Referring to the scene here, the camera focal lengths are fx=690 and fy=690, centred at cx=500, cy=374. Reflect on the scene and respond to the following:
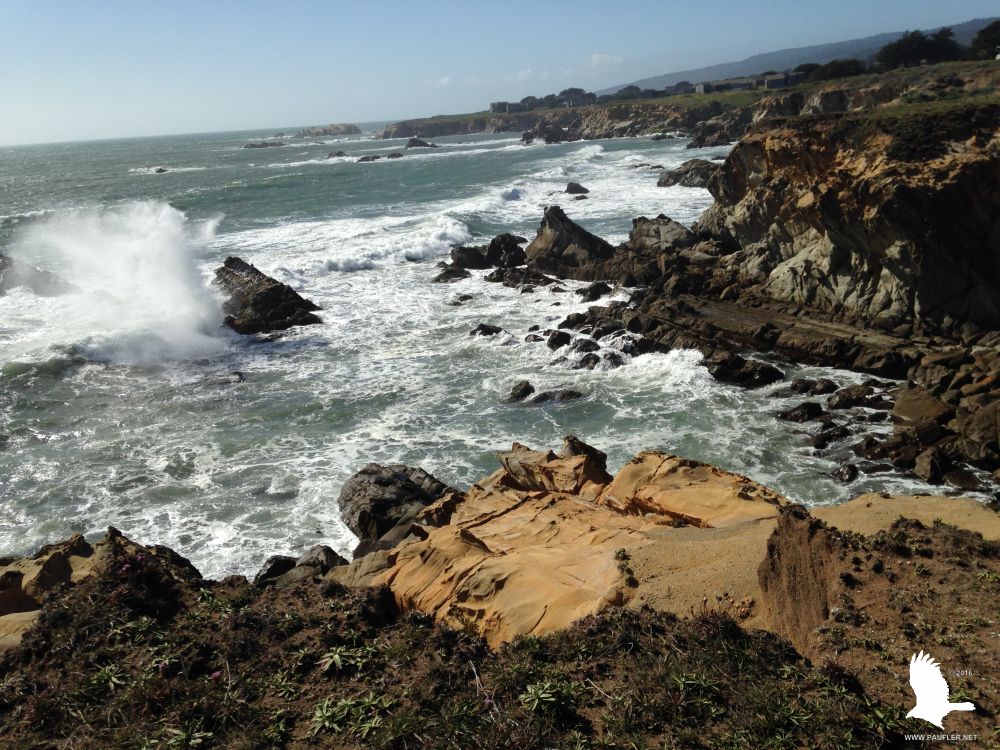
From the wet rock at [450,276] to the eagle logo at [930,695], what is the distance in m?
30.5

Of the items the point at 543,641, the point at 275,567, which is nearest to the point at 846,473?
the point at 543,641

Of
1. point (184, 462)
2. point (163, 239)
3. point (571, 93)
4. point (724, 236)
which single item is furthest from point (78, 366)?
point (571, 93)

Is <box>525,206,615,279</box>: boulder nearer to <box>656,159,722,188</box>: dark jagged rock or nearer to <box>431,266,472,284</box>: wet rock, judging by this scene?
<box>431,266,472,284</box>: wet rock

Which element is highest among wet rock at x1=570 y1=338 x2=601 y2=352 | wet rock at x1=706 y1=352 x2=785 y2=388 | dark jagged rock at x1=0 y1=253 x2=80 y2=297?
dark jagged rock at x1=0 y1=253 x2=80 y2=297

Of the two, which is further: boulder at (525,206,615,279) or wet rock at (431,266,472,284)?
wet rock at (431,266,472,284)

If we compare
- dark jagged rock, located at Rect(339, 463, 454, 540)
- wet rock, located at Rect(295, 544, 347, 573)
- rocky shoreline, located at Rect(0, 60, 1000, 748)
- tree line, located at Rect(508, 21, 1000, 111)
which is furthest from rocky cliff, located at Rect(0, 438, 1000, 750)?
tree line, located at Rect(508, 21, 1000, 111)

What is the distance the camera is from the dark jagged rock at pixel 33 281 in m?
32.7

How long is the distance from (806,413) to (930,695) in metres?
13.5

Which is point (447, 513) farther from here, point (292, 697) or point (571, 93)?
point (571, 93)

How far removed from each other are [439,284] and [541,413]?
641 inches

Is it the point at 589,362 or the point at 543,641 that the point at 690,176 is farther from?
the point at 543,641

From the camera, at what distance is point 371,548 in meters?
12.3

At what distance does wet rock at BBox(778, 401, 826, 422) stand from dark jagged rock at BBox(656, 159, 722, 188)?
123 feet

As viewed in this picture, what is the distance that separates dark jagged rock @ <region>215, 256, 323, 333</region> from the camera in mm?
28766
